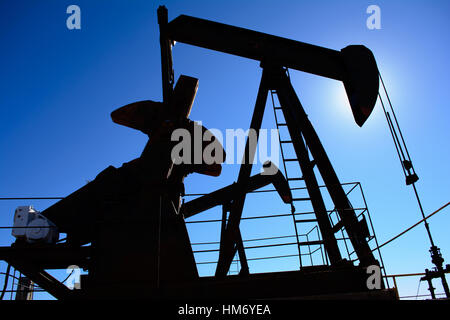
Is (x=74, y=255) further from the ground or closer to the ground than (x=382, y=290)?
further from the ground

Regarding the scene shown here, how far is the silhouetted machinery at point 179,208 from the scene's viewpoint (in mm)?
3933

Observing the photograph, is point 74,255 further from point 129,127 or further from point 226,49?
point 226,49

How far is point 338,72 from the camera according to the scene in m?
5.95

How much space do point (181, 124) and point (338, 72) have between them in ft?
10.5

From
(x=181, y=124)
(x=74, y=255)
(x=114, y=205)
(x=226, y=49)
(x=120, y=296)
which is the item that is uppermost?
(x=226, y=49)

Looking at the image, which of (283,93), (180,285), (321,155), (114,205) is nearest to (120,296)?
(180,285)

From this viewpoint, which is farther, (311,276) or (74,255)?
(74,255)

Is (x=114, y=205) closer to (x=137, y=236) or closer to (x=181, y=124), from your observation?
(x=137, y=236)

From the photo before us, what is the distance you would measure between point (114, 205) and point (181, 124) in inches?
76.7

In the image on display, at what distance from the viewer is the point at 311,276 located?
3.91 metres

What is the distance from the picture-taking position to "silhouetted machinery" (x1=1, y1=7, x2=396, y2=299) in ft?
12.9

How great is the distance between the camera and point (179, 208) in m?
5.84
